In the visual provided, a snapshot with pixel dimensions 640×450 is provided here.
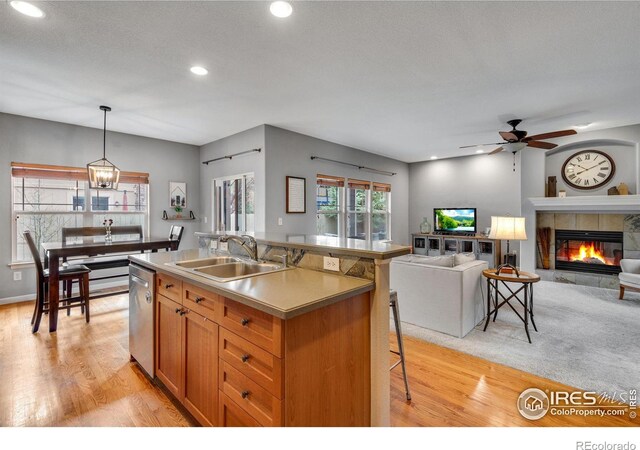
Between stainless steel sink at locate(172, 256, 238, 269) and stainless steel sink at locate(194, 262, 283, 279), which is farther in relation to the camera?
stainless steel sink at locate(172, 256, 238, 269)

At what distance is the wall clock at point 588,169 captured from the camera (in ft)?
17.1

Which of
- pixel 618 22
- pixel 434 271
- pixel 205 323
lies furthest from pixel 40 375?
pixel 618 22

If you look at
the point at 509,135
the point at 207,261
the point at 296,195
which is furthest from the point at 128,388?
the point at 509,135

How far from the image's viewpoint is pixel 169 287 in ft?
6.75

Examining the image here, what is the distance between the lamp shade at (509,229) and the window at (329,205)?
2989 millimetres

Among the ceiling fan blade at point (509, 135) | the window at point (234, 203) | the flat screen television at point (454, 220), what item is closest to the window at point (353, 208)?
the flat screen television at point (454, 220)

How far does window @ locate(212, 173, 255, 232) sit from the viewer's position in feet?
16.4

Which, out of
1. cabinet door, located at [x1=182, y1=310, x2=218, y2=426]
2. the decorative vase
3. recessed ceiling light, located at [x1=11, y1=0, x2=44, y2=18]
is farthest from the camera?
the decorative vase

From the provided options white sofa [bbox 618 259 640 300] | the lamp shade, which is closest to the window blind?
the lamp shade

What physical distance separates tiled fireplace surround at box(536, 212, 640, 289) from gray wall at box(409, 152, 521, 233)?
2.15 feet

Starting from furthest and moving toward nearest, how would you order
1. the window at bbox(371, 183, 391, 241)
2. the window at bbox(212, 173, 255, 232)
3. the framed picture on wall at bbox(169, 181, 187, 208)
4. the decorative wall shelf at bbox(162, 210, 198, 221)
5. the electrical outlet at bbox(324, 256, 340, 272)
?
the window at bbox(371, 183, 391, 241) → the framed picture on wall at bbox(169, 181, 187, 208) → the decorative wall shelf at bbox(162, 210, 198, 221) → the window at bbox(212, 173, 255, 232) → the electrical outlet at bbox(324, 256, 340, 272)

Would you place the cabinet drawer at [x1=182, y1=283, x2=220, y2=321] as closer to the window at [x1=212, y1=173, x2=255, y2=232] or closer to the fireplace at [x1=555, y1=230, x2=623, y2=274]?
the window at [x1=212, y1=173, x2=255, y2=232]

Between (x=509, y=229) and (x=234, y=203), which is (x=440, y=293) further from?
(x=234, y=203)

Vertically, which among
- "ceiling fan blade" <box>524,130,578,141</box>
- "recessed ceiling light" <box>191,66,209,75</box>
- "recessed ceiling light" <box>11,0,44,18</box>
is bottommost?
"ceiling fan blade" <box>524,130,578,141</box>
